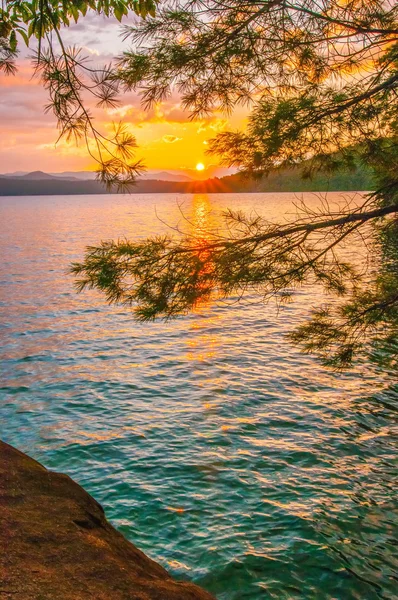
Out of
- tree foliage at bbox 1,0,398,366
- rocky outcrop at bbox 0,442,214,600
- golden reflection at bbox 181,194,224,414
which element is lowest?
golden reflection at bbox 181,194,224,414

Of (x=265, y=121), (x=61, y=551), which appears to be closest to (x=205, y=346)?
(x=265, y=121)

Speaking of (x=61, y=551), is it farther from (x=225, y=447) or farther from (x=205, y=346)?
(x=205, y=346)

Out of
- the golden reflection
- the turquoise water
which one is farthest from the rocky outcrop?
the golden reflection

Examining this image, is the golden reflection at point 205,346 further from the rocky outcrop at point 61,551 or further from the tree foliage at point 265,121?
the rocky outcrop at point 61,551

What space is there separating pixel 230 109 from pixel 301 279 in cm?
298

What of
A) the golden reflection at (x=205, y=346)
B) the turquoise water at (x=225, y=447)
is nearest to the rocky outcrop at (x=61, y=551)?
Answer: the turquoise water at (x=225, y=447)

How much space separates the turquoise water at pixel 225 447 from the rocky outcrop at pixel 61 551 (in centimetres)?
271

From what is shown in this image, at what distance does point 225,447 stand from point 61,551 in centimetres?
678

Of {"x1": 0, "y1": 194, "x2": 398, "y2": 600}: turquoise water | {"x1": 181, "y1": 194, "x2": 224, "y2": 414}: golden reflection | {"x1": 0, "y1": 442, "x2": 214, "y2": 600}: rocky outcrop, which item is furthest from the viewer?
{"x1": 181, "y1": 194, "x2": 224, "y2": 414}: golden reflection

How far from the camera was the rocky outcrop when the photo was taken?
3584mm

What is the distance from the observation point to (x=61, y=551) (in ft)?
13.2

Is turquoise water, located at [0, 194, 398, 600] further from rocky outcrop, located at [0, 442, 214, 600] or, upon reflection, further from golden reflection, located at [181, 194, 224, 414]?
rocky outcrop, located at [0, 442, 214, 600]

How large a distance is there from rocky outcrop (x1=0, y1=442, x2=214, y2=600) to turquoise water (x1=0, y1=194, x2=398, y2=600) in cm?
Answer: 271

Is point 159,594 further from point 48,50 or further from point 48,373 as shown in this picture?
point 48,373
